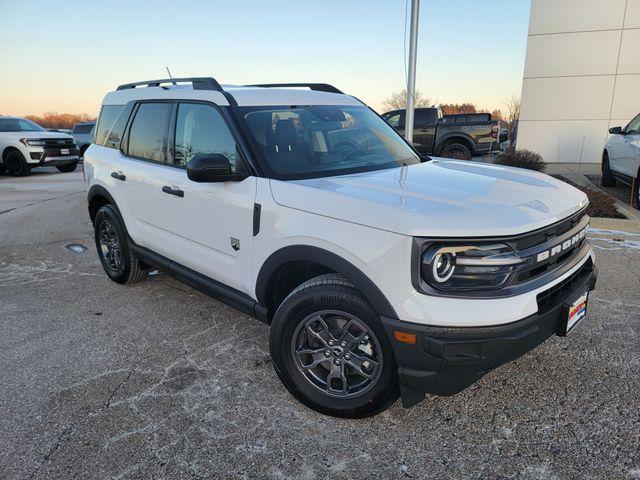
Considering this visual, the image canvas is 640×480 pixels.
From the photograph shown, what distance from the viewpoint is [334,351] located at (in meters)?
2.64

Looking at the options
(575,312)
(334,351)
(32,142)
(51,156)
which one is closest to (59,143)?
(51,156)

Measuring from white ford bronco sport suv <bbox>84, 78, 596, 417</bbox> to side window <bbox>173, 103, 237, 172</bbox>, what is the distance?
0.01 meters

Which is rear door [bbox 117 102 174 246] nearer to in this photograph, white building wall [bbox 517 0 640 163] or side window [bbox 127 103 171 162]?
side window [bbox 127 103 171 162]

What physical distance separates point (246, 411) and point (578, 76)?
15978 millimetres

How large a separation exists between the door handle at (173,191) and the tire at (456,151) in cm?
1234

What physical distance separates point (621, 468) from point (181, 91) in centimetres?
364

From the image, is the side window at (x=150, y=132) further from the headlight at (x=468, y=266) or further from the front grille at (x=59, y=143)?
the front grille at (x=59, y=143)

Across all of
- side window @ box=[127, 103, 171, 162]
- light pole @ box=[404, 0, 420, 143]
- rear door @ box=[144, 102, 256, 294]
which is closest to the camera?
rear door @ box=[144, 102, 256, 294]

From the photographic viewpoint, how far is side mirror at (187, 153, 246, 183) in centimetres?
284

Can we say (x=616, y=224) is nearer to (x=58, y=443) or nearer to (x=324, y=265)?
(x=324, y=265)

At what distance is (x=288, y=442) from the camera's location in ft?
8.18

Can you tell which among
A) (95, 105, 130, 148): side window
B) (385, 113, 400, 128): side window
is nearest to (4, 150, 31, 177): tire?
(385, 113, 400, 128): side window

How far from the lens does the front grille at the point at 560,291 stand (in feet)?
7.74

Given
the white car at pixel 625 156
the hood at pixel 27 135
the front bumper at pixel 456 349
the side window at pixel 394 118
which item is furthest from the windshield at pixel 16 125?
the front bumper at pixel 456 349
